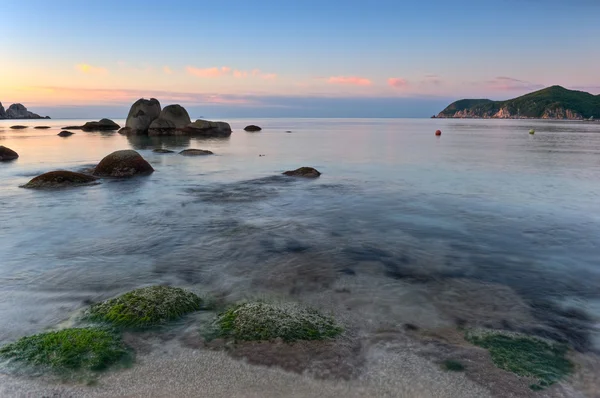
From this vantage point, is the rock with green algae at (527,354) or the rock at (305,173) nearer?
the rock with green algae at (527,354)

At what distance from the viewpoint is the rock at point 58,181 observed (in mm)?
18453

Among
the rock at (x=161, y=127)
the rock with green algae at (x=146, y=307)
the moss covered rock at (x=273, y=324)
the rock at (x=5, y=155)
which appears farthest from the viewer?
the rock at (x=161, y=127)

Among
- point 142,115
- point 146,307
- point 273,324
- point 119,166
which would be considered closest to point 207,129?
point 142,115

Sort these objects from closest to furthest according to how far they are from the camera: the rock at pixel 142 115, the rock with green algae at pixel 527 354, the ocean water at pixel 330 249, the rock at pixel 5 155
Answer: the rock with green algae at pixel 527 354
the ocean water at pixel 330 249
the rock at pixel 5 155
the rock at pixel 142 115

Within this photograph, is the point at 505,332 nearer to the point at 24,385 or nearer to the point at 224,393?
the point at 224,393

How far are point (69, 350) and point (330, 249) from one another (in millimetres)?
6274

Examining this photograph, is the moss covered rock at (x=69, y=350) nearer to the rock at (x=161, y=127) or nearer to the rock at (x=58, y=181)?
the rock at (x=58, y=181)

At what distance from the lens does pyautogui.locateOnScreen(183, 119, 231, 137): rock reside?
64938mm

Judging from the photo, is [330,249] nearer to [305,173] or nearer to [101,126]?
[305,173]

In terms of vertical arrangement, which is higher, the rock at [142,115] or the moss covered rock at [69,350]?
the rock at [142,115]

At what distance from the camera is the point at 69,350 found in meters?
5.22

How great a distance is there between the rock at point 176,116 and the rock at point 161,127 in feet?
1.85

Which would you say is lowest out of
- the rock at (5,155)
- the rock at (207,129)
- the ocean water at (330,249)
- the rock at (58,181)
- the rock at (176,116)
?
the ocean water at (330,249)

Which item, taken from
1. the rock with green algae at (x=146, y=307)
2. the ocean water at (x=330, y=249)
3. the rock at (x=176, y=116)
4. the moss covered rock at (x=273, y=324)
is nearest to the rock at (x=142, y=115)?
the rock at (x=176, y=116)
